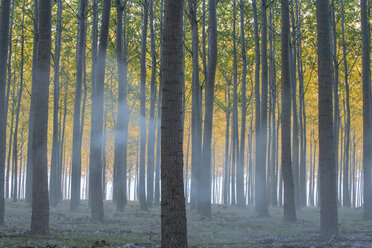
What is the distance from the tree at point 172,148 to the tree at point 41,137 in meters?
4.00

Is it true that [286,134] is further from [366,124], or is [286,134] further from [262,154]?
[366,124]

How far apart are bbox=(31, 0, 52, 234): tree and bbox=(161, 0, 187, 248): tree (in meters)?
4.00

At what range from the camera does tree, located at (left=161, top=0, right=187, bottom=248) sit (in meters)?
5.51

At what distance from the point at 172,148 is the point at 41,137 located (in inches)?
166

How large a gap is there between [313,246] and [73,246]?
4833 mm

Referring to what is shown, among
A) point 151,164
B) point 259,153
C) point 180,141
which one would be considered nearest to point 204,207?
point 259,153

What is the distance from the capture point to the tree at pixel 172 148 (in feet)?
18.1

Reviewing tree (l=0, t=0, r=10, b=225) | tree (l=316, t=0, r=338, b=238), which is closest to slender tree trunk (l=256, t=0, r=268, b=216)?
tree (l=316, t=0, r=338, b=238)

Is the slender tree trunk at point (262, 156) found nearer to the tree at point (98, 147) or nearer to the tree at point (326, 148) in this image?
the tree at point (326, 148)

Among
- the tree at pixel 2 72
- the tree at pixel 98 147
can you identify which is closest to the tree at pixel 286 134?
the tree at pixel 98 147

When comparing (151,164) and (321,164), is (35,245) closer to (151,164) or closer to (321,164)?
(321,164)

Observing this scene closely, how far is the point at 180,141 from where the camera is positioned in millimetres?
5656

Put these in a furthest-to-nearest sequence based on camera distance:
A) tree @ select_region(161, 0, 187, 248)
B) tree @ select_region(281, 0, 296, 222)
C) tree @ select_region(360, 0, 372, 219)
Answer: tree @ select_region(360, 0, 372, 219) → tree @ select_region(281, 0, 296, 222) → tree @ select_region(161, 0, 187, 248)

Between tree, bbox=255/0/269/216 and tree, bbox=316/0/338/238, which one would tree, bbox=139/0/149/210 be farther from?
tree, bbox=316/0/338/238
